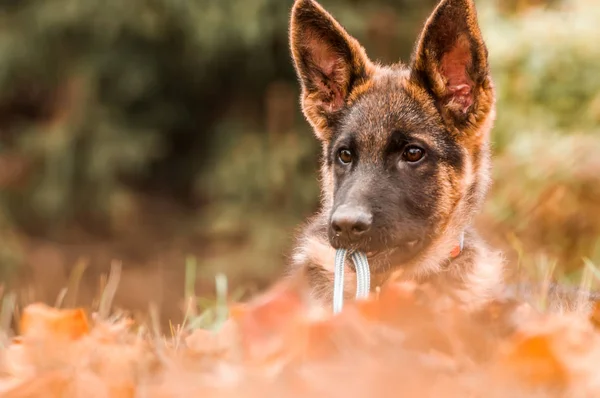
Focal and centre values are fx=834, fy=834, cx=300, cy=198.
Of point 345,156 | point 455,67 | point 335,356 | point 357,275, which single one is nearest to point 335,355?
point 335,356

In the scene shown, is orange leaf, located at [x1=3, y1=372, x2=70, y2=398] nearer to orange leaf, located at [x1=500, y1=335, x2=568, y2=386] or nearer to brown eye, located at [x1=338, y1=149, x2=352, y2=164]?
orange leaf, located at [x1=500, y1=335, x2=568, y2=386]

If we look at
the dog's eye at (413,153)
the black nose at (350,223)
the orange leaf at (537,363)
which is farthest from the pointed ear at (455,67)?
the orange leaf at (537,363)

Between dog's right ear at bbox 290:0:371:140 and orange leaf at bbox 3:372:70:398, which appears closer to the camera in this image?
orange leaf at bbox 3:372:70:398

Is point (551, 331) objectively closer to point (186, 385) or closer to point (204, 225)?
point (186, 385)

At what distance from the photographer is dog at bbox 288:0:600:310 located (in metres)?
3.61

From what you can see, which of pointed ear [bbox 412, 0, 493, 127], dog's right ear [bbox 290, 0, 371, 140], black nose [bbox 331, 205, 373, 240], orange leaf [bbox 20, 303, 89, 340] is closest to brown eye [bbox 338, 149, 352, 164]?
dog's right ear [bbox 290, 0, 371, 140]

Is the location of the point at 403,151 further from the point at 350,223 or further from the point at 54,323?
the point at 54,323

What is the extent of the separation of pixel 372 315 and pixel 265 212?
10767mm

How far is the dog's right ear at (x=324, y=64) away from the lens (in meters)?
4.16

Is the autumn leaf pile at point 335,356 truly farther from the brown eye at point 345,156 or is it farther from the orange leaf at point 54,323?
the brown eye at point 345,156

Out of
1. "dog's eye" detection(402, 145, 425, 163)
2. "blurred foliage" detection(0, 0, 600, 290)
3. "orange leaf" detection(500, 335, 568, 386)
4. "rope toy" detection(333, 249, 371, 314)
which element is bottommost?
"blurred foliage" detection(0, 0, 600, 290)

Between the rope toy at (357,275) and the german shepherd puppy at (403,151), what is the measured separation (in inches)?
1.8

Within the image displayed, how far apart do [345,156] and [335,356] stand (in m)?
2.45

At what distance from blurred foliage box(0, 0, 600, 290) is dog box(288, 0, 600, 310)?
674cm
